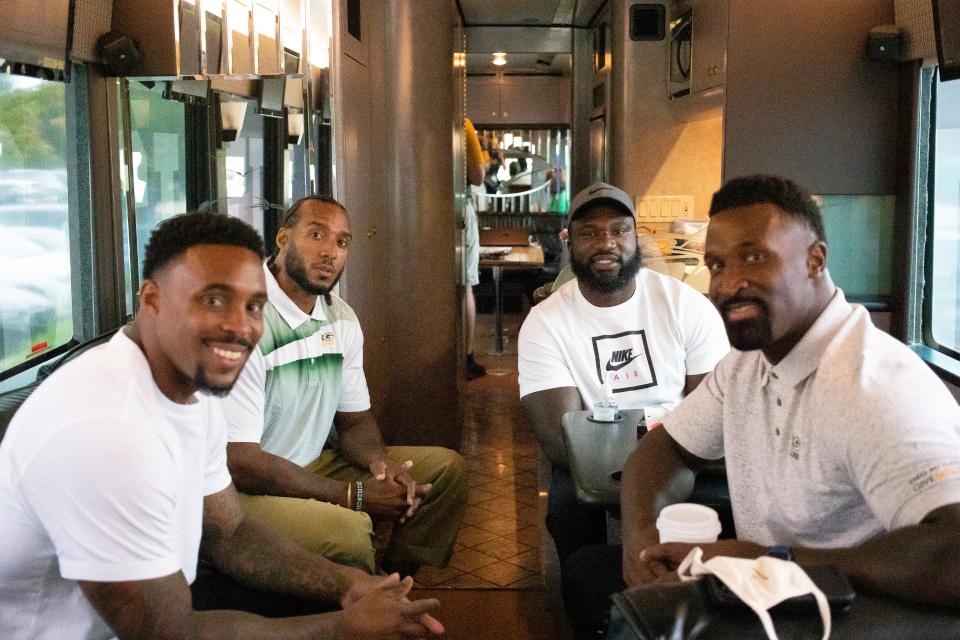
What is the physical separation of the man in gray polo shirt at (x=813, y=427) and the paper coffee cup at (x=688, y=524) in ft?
0.11

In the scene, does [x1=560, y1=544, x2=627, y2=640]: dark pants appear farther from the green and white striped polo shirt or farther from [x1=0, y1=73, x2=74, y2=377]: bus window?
[x1=0, y1=73, x2=74, y2=377]: bus window

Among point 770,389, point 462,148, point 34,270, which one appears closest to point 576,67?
point 462,148

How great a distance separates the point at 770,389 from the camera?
1.91m

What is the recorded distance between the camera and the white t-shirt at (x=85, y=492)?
5.37 feet

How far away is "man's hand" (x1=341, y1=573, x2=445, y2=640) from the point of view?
6.63 ft

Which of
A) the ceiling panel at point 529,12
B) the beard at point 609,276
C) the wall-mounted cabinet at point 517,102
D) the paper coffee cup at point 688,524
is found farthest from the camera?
the wall-mounted cabinet at point 517,102

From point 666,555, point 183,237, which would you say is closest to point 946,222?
point 666,555

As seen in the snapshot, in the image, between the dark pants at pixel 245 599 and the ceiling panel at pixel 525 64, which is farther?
the ceiling panel at pixel 525 64

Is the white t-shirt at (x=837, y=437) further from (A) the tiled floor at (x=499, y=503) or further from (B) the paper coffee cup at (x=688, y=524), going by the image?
(A) the tiled floor at (x=499, y=503)

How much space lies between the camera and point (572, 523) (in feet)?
10.1

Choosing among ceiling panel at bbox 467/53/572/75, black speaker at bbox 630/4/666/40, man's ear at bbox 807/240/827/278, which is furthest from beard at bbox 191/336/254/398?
ceiling panel at bbox 467/53/572/75

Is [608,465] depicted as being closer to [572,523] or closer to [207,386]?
[572,523]

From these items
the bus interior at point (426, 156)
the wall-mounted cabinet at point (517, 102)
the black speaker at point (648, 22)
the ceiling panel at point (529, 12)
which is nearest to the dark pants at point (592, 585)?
the bus interior at point (426, 156)

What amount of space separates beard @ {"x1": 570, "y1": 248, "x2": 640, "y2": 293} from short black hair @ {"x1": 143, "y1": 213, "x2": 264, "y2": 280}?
Result: 5.47ft
